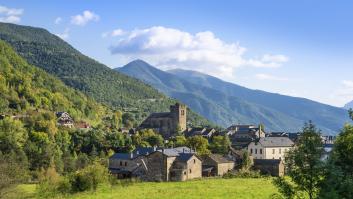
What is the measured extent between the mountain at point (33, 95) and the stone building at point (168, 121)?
17.5m

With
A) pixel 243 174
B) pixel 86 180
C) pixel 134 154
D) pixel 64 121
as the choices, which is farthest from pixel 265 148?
pixel 86 180

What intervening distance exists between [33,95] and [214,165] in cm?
7863

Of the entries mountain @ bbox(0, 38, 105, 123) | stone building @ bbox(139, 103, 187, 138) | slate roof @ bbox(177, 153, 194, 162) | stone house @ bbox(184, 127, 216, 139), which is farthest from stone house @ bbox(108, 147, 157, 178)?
stone building @ bbox(139, 103, 187, 138)

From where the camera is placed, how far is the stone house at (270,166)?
3574 inches

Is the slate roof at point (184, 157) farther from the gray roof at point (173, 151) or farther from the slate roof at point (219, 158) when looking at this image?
the slate roof at point (219, 158)

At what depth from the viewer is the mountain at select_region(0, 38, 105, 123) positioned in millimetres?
139500

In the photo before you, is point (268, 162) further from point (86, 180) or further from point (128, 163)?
point (86, 180)

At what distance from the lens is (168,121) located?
164 meters

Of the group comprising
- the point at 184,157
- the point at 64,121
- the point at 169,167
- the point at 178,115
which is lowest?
the point at 169,167

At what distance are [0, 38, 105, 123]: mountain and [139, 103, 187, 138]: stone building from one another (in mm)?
17500

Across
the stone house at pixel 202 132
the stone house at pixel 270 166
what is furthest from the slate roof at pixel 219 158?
the stone house at pixel 202 132

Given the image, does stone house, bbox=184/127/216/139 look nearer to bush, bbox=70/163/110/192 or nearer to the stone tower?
the stone tower

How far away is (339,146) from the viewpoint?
3425 centimetres

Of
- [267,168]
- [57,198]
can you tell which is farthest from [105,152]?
[57,198]
